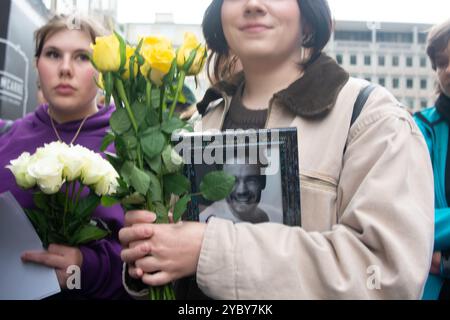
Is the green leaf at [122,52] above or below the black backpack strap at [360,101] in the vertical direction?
above

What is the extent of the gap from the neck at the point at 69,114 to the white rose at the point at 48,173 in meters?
0.39

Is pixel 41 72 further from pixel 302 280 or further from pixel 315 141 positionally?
pixel 302 280

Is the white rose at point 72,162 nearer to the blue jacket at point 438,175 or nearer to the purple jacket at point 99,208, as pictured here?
the purple jacket at point 99,208

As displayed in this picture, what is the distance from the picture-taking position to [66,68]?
1.20 metres

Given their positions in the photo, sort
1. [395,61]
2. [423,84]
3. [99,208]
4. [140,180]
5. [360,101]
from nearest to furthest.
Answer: [140,180] → [360,101] → [99,208] → [395,61] → [423,84]

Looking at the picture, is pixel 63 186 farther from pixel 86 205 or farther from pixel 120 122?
pixel 120 122

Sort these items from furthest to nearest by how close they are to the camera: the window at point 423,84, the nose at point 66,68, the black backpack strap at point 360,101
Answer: the window at point 423,84, the nose at point 66,68, the black backpack strap at point 360,101

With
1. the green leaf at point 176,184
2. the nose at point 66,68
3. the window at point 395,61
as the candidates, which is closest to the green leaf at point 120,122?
the green leaf at point 176,184

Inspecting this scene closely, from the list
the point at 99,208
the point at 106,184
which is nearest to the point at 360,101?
the point at 106,184

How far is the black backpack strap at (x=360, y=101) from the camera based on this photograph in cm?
87

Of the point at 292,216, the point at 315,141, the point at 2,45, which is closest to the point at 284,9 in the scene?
the point at 315,141

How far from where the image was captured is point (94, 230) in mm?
1031

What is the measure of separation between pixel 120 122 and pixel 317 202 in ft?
1.17
